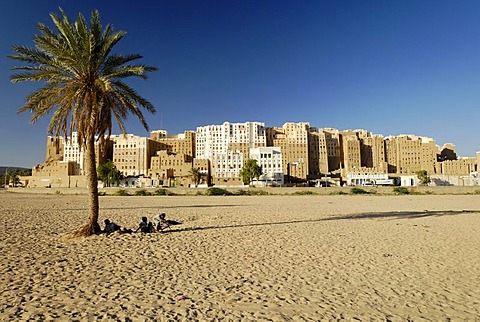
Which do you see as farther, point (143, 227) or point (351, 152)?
point (351, 152)

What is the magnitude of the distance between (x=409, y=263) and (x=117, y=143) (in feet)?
453

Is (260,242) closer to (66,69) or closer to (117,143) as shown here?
(66,69)

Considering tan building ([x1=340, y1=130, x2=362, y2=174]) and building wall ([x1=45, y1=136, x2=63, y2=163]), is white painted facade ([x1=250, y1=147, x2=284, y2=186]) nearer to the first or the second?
Result: tan building ([x1=340, y1=130, x2=362, y2=174])

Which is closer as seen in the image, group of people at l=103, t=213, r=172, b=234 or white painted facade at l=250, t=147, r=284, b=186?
group of people at l=103, t=213, r=172, b=234

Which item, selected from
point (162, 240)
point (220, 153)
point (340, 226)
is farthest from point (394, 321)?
point (220, 153)

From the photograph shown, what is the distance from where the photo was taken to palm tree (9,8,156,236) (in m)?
12.8

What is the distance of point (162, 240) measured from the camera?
42.7 feet

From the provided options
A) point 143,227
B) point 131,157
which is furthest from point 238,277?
point 131,157

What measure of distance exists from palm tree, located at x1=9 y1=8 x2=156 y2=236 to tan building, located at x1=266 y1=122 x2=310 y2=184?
113 m

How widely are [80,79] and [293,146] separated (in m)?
126

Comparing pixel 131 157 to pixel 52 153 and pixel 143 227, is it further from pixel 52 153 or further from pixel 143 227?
pixel 143 227

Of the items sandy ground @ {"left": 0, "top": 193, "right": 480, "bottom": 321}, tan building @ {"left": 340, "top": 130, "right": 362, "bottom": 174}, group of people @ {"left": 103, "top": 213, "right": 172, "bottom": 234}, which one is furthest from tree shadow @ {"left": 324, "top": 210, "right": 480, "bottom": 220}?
tan building @ {"left": 340, "top": 130, "right": 362, "bottom": 174}

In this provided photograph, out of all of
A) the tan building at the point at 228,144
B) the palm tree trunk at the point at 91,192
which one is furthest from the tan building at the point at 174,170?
the palm tree trunk at the point at 91,192

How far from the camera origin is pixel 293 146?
13625 cm
